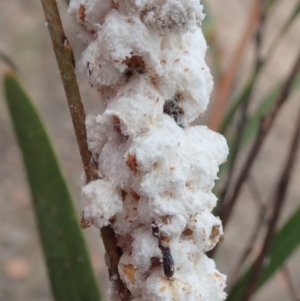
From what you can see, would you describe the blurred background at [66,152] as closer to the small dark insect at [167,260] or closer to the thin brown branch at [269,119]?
the thin brown branch at [269,119]

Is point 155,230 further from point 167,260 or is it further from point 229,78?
point 229,78

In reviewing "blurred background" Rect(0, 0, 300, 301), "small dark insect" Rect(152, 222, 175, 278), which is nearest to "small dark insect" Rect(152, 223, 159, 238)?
"small dark insect" Rect(152, 222, 175, 278)

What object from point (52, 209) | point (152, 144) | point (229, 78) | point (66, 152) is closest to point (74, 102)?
point (152, 144)

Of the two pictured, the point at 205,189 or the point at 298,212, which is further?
the point at 298,212

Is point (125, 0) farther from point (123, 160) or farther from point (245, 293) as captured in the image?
point (245, 293)

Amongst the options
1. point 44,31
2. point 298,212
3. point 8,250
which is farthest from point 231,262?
point 44,31

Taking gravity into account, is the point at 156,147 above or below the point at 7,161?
above
